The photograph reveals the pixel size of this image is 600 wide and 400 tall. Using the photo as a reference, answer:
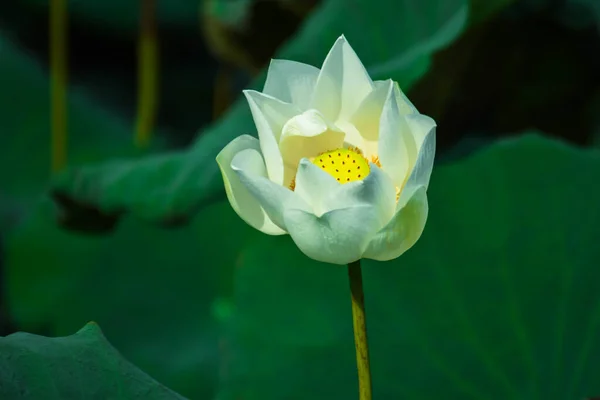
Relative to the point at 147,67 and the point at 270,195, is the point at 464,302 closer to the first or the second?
the point at 270,195

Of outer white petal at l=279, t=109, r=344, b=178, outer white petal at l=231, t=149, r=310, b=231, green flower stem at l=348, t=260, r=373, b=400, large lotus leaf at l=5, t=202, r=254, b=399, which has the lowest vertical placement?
large lotus leaf at l=5, t=202, r=254, b=399

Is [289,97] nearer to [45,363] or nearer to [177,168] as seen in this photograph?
[45,363]

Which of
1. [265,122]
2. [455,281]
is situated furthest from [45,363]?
[455,281]

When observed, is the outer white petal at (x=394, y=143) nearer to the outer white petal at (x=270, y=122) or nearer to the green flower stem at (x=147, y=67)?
the outer white petal at (x=270, y=122)

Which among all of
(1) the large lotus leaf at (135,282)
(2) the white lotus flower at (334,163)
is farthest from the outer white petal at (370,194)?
(1) the large lotus leaf at (135,282)

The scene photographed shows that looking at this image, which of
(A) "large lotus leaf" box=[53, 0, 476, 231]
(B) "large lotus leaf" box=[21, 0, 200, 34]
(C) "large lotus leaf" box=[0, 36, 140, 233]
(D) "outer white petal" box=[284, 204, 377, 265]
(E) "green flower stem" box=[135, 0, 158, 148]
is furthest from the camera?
(B) "large lotus leaf" box=[21, 0, 200, 34]

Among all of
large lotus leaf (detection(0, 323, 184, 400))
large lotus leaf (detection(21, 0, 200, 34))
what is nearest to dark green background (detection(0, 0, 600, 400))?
large lotus leaf (detection(0, 323, 184, 400))

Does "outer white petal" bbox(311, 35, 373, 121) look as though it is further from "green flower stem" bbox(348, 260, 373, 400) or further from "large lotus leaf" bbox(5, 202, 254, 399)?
"large lotus leaf" bbox(5, 202, 254, 399)

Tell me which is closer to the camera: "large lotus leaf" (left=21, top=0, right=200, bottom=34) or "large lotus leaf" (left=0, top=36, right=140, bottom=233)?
"large lotus leaf" (left=0, top=36, right=140, bottom=233)
